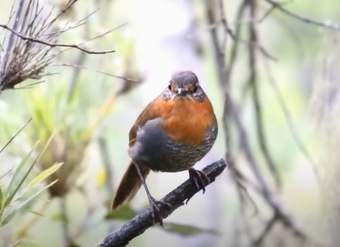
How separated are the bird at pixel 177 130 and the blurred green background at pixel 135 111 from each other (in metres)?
0.14

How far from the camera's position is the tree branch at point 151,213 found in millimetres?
1354

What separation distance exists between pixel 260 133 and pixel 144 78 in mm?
339

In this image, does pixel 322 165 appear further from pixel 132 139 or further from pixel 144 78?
pixel 132 139

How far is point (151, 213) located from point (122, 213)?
0.39 m

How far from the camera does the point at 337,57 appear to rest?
2.20 metres

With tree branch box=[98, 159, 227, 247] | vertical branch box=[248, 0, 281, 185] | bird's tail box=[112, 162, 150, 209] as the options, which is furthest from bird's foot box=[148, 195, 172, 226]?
vertical branch box=[248, 0, 281, 185]

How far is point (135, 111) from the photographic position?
3.18m

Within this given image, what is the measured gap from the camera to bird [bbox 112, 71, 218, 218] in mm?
1524

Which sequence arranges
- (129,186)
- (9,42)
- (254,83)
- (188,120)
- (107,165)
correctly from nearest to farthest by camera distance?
(9,42) → (188,120) → (129,186) → (254,83) → (107,165)

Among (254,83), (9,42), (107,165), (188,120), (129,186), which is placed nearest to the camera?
(9,42)

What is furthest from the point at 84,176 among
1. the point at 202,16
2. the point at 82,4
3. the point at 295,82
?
the point at 295,82

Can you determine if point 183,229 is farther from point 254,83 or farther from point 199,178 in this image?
point 254,83

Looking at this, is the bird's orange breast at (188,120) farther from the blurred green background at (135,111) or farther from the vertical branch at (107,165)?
the vertical branch at (107,165)

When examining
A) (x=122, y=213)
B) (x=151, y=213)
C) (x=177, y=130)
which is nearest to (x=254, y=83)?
(x=122, y=213)
